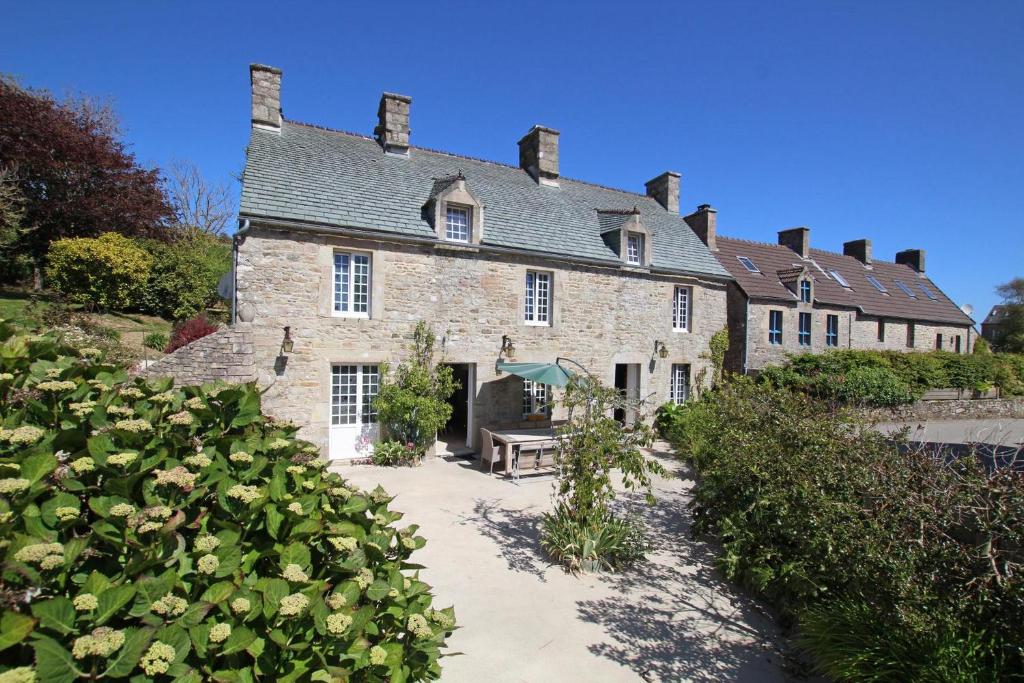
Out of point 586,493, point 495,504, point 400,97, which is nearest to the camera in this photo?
point 586,493

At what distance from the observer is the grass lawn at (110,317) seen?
13.5 metres

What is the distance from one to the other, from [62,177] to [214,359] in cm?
1503

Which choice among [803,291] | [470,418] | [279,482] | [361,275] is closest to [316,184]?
[361,275]

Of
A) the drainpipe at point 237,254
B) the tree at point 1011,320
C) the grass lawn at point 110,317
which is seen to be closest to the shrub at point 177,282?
the grass lawn at point 110,317

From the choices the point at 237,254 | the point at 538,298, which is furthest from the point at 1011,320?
the point at 237,254

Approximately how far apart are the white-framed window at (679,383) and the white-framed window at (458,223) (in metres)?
9.23

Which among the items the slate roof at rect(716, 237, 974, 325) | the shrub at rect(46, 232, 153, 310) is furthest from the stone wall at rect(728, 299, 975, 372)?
the shrub at rect(46, 232, 153, 310)

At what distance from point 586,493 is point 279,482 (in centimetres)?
530

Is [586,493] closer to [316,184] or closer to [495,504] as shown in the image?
[495,504]

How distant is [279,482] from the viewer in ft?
7.33

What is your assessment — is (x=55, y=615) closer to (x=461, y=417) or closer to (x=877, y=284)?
(x=461, y=417)

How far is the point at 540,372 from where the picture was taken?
12.2 m

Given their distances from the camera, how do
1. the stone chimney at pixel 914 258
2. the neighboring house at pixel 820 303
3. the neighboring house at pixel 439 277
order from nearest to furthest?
the neighboring house at pixel 439 277, the neighboring house at pixel 820 303, the stone chimney at pixel 914 258

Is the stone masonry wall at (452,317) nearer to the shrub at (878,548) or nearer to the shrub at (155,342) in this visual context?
the shrub at (155,342)
